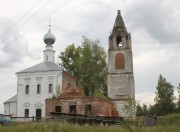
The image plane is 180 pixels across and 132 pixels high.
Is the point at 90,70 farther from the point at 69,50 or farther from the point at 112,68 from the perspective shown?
the point at 112,68

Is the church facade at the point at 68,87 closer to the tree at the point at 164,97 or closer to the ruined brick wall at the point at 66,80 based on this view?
the ruined brick wall at the point at 66,80

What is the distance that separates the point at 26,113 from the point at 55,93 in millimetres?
5012

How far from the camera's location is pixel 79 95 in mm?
34844

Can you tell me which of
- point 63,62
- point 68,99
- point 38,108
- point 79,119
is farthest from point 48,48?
point 79,119

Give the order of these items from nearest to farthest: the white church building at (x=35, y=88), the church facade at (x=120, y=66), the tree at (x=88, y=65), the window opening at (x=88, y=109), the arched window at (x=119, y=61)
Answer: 1. the window opening at (x=88, y=109)
2. the church facade at (x=120, y=66)
3. the arched window at (x=119, y=61)
4. the white church building at (x=35, y=88)
5. the tree at (x=88, y=65)

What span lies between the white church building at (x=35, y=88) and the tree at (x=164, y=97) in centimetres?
2475

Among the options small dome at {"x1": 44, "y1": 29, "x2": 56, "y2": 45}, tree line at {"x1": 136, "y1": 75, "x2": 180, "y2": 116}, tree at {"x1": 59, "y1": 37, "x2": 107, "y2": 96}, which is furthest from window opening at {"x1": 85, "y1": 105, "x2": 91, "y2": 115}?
tree line at {"x1": 136, "y1": 75, "x2": 180, "y2": 116}

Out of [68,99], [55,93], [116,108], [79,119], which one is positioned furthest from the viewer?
[55,93]

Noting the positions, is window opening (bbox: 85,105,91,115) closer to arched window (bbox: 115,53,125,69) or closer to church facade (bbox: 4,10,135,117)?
church facade (bbox: 4,10,135,117)

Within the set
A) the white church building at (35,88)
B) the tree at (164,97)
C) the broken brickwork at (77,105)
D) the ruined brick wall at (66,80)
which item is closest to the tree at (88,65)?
the ruined brick wall at (66,80)

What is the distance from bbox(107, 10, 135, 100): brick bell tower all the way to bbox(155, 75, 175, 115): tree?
26450 mm

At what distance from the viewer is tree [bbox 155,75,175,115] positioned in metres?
64.0

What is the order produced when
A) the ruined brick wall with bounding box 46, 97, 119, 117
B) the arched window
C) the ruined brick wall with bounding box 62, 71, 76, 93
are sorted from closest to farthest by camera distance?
1. the ruined brick wall with bounding box 46, 97, 119, 117
2. the arched window
3. the ruined brick wall with bounding box 62, 71, 76, 93

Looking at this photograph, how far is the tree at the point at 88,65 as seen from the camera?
49.9 metres
